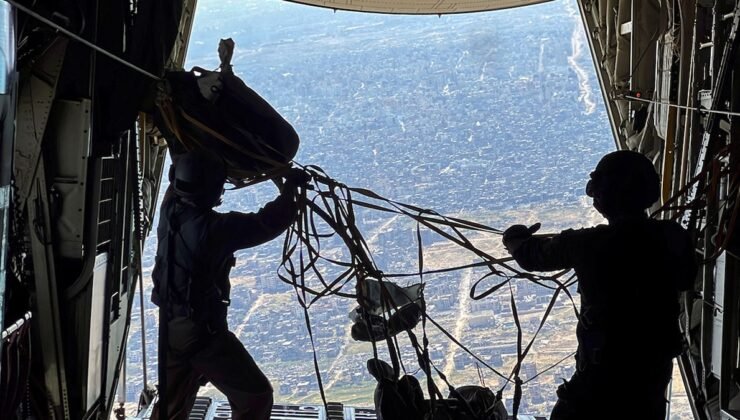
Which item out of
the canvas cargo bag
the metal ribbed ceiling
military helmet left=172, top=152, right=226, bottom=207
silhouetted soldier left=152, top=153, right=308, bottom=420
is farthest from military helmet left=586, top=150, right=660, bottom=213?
the metal ribbed ceiling

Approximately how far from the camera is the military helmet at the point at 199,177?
355cm

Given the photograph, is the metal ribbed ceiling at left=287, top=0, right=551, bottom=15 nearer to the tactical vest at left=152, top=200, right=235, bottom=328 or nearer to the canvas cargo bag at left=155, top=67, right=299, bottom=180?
the canvas cargo bag at left=155, top=67, right=299, bottom=180

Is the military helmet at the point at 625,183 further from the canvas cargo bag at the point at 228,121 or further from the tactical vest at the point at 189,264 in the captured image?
the tactical vest at the point at 189,264

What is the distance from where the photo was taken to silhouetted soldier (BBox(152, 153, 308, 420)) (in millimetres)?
3572

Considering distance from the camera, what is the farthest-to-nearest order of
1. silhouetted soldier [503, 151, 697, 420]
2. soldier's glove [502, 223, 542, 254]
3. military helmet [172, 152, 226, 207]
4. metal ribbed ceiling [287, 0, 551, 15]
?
metal ribbed ceiling [287, 0, 551, 15], military helmet [172, 152, 226, 207], soldier's glove [502, 223, 542, 254], silhouetted soldier [503, 151, 697, 420]

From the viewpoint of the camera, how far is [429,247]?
9.19m

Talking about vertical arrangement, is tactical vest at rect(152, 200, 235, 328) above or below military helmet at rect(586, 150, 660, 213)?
below

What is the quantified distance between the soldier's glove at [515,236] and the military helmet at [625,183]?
1.01 ft

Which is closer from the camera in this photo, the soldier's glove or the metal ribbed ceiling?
the soldier's glove

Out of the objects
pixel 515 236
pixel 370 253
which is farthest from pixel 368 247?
pixel 515 236

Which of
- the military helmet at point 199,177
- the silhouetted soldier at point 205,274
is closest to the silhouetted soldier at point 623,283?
the silhouetted soldier at point 205,274

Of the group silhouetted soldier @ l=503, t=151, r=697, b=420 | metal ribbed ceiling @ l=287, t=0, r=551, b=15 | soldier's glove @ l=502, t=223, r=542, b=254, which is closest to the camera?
silhouetted soldier @ l=503, t=151, r=697, b=420

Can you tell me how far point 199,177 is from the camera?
11.6 feet

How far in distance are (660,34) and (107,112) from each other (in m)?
3.31
